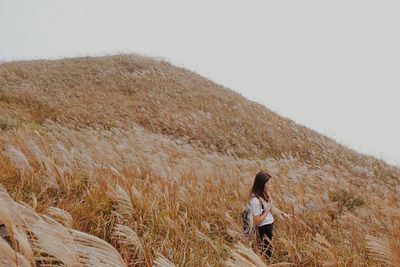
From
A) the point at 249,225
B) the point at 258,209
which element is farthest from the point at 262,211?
the point at 249,225

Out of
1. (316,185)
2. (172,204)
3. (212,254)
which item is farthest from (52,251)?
(316,185)

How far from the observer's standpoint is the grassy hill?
9.34ft

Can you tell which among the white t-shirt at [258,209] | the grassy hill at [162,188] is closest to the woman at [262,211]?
the white t-shirt at [258,209]

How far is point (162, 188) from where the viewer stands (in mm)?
5230

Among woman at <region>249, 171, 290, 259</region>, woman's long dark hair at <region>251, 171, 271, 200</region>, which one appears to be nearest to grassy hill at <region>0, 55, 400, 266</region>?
woman at <region>249, 171, 290, 259</region>

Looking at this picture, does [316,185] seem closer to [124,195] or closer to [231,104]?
[124,195]

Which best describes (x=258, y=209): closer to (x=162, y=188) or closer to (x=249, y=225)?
(x=249, y=225)

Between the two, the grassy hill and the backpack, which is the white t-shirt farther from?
the grassy hill

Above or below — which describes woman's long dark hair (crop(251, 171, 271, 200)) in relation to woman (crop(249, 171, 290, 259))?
above

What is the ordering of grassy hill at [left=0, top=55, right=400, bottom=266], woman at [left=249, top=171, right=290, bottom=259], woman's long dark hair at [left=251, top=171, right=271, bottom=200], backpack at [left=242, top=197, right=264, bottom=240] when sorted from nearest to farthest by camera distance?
grassy hill at [left=0, top=55, right=400, bottom=266]
backpack at [left=242, top=197, right=264, bottom=240]
woman at [left=249, top=171, right=290, bottom=259]
woman's long dark hair at [left=251, top=171, right=271, bottom=200]

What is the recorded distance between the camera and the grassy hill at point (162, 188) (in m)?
2.85

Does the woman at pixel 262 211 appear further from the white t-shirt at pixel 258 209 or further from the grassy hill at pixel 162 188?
the grassy hill at pixel 162 188

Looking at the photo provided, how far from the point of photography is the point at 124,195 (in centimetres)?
379

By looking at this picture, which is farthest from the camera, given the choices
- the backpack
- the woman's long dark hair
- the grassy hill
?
the woman's long dark hair
